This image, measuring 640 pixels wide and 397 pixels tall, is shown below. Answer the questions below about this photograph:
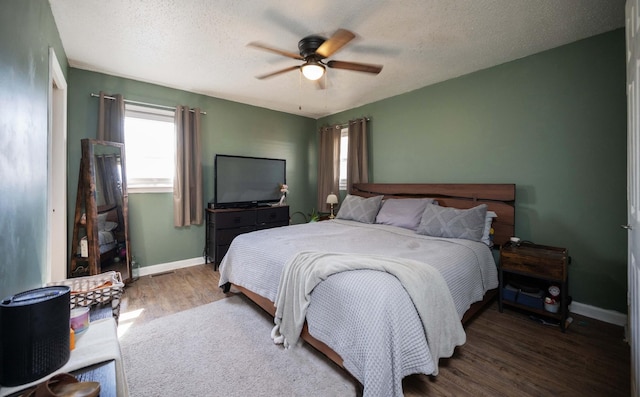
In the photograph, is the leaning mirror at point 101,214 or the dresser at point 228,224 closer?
the leaning mirror at point 101,214

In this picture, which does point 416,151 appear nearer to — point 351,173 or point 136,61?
point 351,173

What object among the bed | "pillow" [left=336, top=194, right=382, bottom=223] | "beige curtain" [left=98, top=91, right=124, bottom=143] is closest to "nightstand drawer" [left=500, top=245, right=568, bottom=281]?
the bed

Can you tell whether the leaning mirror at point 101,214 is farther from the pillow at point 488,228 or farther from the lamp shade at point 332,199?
the pillow at point 488,228

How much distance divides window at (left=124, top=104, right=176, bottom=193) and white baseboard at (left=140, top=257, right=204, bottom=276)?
1012mm

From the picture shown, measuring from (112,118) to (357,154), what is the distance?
3.32 metres

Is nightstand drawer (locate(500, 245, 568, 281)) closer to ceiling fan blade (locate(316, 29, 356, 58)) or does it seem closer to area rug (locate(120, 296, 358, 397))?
area rug (locate(120, 296, 358, 397))

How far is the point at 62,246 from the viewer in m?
2.64

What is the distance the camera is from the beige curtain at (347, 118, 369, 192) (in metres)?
4.25

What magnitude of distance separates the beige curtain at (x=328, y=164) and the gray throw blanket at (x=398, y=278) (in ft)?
9.48

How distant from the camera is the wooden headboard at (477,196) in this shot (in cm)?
277

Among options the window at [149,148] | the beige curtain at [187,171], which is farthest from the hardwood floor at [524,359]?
the window at [149,148]

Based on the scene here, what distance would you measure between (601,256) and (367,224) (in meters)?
2.18

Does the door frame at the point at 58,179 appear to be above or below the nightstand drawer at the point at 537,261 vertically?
above

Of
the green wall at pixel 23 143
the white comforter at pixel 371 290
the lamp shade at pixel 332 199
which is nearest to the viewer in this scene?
the green wall at pixel 23 143
